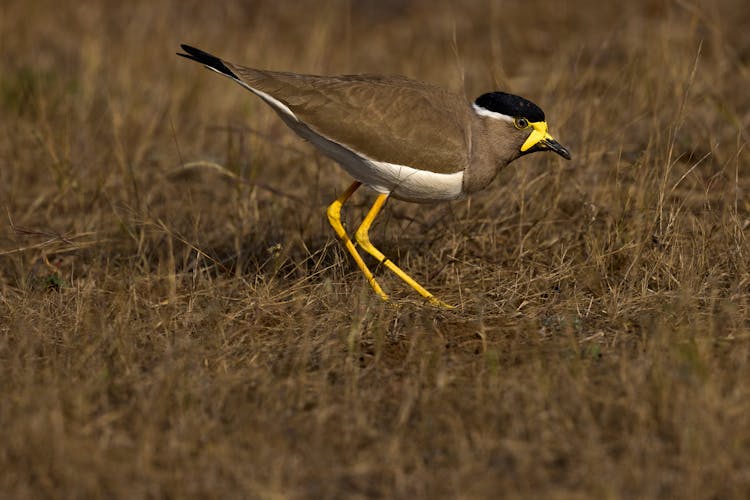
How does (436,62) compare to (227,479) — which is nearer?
(227,479)

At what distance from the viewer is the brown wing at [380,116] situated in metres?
5.25

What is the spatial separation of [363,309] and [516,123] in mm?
1384

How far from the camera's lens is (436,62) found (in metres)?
9.63

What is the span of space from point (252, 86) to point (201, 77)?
11.5ft

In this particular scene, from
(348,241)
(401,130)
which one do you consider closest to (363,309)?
(348,241)

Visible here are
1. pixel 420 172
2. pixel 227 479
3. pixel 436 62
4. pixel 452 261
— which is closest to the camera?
pixel 227 479

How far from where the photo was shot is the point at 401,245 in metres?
6.09

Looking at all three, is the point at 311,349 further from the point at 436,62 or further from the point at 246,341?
the point at 436,62

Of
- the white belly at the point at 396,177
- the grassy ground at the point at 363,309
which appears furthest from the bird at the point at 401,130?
the grassy ground at the point at 363,309

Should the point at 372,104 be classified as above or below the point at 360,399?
above

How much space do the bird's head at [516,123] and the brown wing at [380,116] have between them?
0.16 m

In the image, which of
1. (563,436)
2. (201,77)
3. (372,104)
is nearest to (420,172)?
(372,104)

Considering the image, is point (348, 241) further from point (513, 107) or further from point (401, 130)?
point (513, 107)

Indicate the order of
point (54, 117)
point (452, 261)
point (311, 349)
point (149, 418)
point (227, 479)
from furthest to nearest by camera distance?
point (54, 117) → point (452, 261) → point (311, 349) → point (149, 418) → point (227, 479)
